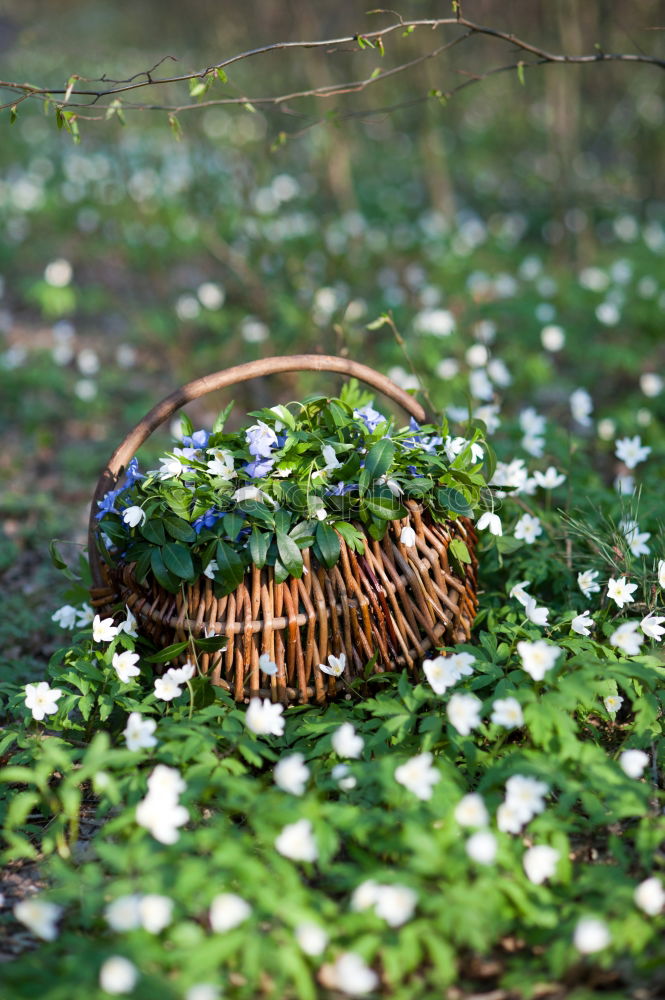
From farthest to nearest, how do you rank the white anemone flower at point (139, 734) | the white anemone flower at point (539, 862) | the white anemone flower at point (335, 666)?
the white anemone flower at point (335, 666), the white anemone flower at point (139, 734), the white anemone flower at point (539, 862)

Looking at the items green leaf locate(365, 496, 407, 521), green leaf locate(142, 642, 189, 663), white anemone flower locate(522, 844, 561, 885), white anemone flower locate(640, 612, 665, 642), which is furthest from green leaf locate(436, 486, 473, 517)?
white anemone flower locate(522, 844, 561, 885)

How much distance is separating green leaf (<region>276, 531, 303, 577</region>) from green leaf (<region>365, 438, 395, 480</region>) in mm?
299

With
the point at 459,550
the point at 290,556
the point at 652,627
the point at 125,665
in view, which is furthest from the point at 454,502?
the point at 125,665

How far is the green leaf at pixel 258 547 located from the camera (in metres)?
1.94

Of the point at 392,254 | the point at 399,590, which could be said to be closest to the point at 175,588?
the point at 399,590

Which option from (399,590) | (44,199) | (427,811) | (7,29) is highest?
(7,29)

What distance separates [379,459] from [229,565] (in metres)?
0.51

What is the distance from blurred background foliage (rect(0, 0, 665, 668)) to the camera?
430 centimetres

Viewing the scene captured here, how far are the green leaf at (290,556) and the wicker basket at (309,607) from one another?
2.3 inches

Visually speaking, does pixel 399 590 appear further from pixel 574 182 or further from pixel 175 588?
pixel 574 182

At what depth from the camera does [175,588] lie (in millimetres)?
1993

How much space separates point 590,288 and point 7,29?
579 inches

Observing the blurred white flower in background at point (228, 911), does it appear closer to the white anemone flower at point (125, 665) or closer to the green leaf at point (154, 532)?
the white anemone flower at point (125, 665)

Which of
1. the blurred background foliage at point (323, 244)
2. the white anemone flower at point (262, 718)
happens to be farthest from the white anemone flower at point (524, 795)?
the blurred background foliage at point (323, 244)
